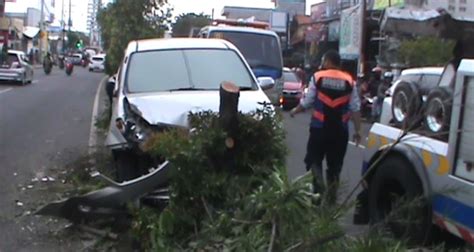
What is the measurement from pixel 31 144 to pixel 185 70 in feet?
18.3

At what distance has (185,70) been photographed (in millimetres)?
11016

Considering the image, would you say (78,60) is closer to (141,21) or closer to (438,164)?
(141,21)

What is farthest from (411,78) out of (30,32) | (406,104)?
(30,32)

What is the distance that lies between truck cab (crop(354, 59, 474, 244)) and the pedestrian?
1717 millimetres

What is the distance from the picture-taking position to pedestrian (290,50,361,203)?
9.27 m

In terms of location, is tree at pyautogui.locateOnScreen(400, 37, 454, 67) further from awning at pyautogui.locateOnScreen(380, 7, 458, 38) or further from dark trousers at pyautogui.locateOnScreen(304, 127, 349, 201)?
dark trousers at pyautogui.locateOnScreen(304, 127, 349, 201)

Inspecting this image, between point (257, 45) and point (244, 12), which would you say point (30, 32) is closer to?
point (244, 12)

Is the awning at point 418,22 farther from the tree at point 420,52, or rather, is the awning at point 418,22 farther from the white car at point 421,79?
the tree at point 420,52

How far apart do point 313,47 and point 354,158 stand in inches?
1417

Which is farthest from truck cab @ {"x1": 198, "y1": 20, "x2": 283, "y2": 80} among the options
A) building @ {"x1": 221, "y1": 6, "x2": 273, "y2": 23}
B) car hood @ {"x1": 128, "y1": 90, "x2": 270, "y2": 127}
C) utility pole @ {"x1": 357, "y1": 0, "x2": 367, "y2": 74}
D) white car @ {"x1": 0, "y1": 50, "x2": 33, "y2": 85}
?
building @ {"x1": 221, "y1": 6, "x2": 273, "y2": 23}

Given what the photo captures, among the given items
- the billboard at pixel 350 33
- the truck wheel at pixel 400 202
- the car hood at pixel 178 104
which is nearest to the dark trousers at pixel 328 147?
the car hood at pixel 178 104

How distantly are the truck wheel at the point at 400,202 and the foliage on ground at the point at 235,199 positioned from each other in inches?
18.0

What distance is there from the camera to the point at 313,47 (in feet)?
167

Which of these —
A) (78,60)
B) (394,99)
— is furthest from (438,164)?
(78,60)
